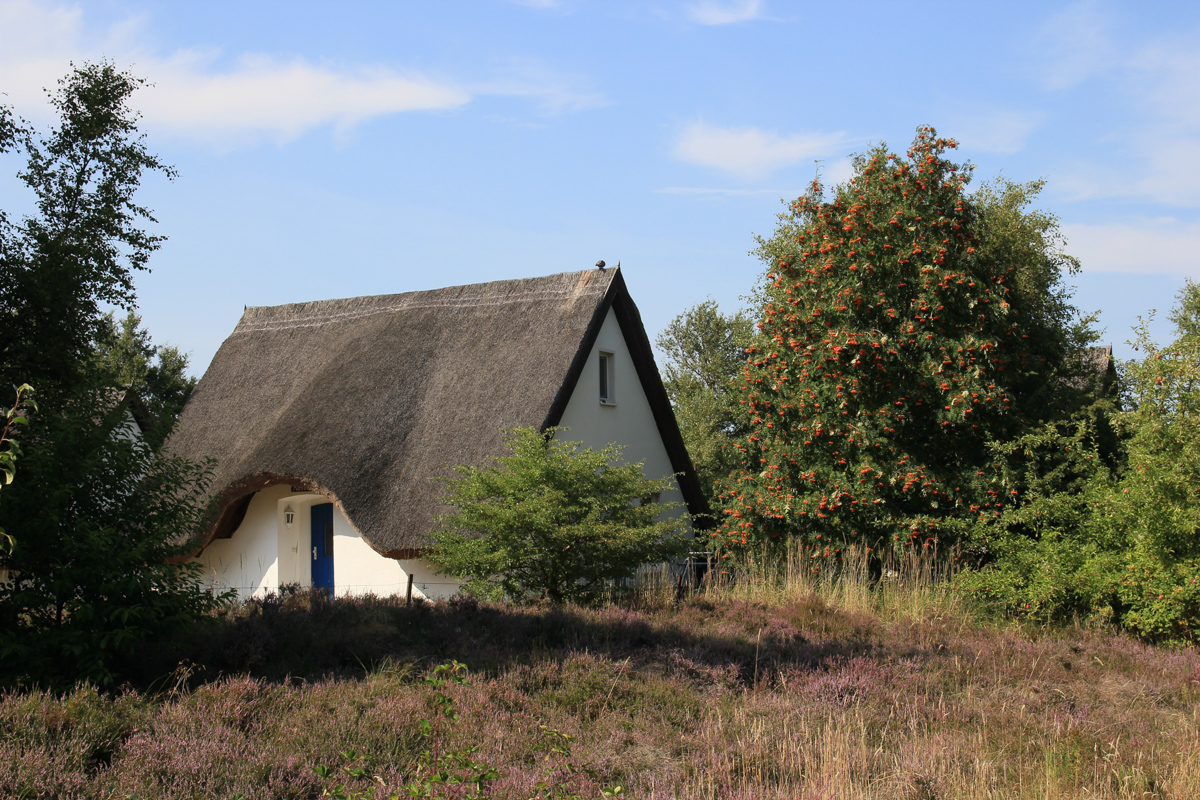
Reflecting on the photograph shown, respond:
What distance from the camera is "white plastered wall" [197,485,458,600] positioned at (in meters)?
15.3

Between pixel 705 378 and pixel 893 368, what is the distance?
19.9m

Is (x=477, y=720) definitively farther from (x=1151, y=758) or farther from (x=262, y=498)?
(x=262, y=498)

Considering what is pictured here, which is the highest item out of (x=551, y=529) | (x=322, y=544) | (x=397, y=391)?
(x=397, y=391)

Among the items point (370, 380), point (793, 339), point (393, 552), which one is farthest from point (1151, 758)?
point (370, 380)

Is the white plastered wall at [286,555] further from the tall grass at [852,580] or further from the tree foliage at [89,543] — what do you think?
the tree foliage at [89,543]

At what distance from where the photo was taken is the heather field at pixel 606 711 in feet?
17.3

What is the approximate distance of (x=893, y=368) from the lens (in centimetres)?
1316

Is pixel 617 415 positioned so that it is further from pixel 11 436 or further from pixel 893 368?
pixel 11 436

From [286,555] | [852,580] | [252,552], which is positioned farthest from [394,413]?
[852,580]

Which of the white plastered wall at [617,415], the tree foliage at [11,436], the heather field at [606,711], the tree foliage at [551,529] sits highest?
the white plastered wall at [617,415]

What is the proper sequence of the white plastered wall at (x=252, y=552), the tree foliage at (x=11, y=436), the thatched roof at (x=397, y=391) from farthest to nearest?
1. the white plastered wall at (x=252, y=552)
2. the thatched roof at (x=397, y=391)
3. the tree foliage at (x=11, y=436)

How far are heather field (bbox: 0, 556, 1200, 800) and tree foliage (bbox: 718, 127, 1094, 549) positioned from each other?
113 inches

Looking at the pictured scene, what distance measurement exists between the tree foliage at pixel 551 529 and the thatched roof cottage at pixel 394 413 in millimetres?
2232

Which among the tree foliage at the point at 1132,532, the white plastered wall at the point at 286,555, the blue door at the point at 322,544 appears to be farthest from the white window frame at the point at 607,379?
the tree foliage at the point at 1132,532
